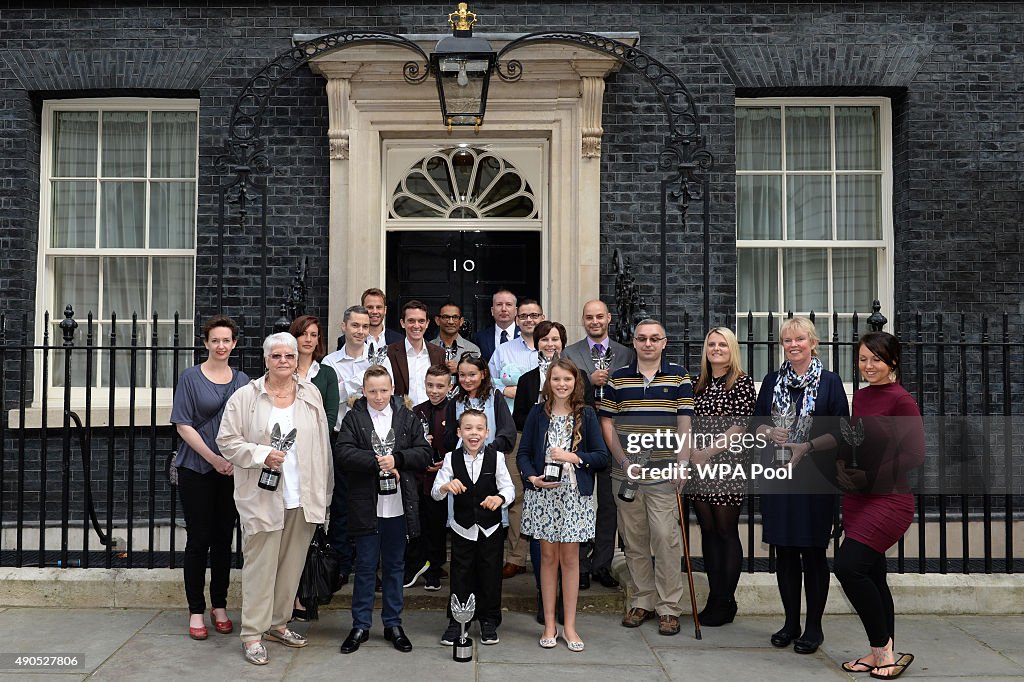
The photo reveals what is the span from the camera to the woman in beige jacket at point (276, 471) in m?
5.09

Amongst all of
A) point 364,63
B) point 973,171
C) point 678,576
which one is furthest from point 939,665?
point 364,63

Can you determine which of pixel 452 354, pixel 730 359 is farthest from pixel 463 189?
pixel 730 359

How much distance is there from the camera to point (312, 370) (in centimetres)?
579

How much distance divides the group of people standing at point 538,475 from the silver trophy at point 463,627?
13cm

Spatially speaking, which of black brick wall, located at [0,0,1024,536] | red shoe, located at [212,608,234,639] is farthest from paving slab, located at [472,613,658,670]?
black brick wall, located at [0,0,1024,536]

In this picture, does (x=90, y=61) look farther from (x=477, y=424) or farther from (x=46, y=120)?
(x=477, y=424)

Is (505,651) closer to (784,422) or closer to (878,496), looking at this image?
(784,422)

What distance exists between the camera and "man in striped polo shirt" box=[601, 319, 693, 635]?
5645mm

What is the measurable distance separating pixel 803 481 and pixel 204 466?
340 cm

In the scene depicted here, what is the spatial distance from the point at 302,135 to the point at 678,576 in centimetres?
517

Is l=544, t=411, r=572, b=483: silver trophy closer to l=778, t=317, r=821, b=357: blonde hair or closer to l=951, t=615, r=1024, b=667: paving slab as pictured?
l=778, t=317, r=821, b=357: blonde hair

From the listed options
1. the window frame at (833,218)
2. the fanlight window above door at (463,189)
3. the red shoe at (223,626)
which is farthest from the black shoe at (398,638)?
the window frame at (833,218)

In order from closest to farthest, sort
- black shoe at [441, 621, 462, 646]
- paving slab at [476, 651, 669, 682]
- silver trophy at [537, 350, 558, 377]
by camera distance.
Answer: paving slab at [476, 651, 669, 682], black shoe at [441, 621, 462, 646], silver trophy at [537, 350, 558, 377]

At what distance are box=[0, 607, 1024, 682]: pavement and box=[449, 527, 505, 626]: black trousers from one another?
0.22m
